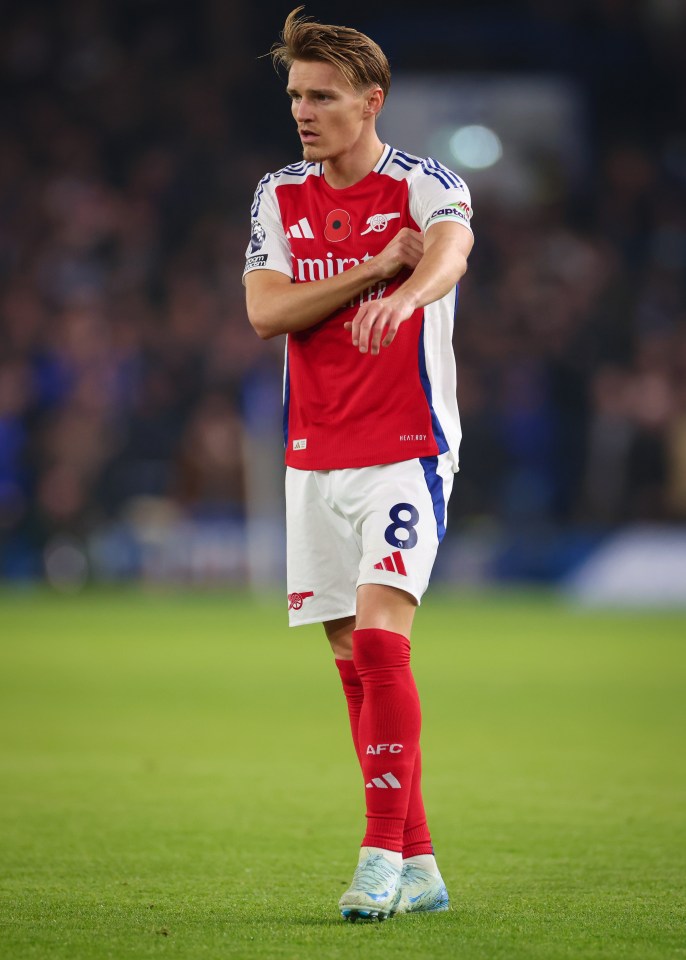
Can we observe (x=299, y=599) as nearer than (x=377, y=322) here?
No

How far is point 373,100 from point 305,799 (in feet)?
9.60

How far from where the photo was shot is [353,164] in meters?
4.50

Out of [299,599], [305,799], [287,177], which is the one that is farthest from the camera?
[305,799]

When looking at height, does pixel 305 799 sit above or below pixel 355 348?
below

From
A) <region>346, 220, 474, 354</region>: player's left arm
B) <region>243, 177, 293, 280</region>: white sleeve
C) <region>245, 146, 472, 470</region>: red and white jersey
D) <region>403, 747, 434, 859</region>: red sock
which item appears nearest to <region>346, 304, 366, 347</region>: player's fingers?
<region>346, 220, 474, 354</region>: player's left arm

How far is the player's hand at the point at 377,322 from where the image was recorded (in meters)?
3.90

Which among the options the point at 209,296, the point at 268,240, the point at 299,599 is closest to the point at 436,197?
the point at 268,240

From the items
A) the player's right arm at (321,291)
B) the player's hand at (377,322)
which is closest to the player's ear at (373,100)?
the player's right arm at (321,291)

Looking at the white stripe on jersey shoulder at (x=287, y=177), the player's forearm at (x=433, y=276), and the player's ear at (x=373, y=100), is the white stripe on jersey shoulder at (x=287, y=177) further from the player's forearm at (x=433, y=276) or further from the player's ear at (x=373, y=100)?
the player's forearm at (x=433, y=276)

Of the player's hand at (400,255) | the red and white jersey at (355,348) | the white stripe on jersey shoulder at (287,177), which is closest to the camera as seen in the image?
the player's hand at (400,255)

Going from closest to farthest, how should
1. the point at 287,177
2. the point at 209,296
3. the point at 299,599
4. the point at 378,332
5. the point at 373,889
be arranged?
the point at 378,332 → the point at 373,889 → the point at 299,599 → the point at 287,177 → the point at 209,296

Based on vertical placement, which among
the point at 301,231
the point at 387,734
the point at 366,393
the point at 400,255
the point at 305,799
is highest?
the point at 301,231

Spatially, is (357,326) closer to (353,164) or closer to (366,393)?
(366,393)

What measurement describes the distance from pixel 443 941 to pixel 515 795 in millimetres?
2509
